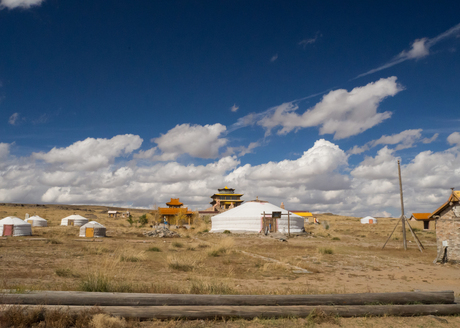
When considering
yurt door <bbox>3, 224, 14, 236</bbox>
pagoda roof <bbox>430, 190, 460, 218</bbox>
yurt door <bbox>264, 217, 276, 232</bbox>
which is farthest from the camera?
A: yurt door <bbox>264, 217, 276, 232</bbox>

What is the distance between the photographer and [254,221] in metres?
38.9

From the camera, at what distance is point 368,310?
559cm

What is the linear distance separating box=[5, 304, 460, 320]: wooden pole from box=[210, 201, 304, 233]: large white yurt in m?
30.0

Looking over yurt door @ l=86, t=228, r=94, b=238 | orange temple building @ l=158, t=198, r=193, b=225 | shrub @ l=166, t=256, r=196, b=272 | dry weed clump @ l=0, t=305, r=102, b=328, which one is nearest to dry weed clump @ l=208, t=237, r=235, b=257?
shrub @ l=166, t=256, r=196, b=272

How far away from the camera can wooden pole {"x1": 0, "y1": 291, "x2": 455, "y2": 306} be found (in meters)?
5.11

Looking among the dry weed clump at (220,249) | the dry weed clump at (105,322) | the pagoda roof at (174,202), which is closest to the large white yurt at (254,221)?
the dry weed clump at (220,249)

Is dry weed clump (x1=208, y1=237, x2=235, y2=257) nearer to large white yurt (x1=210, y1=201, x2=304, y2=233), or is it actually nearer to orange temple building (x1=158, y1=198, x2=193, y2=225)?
large white yurt (x1=210, y1=201, x2=304, y2=233)

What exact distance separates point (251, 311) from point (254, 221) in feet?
112

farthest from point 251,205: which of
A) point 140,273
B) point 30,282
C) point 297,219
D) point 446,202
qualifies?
point 30,282

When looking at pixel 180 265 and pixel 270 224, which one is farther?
pixel 270 224

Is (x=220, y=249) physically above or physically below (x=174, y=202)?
below

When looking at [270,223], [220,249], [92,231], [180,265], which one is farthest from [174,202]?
A: [180,265]

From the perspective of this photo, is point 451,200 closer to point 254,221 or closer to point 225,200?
point 254,221

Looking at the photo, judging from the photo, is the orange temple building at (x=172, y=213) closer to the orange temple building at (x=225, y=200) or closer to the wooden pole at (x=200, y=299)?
the orange temple building at (x=225, y=200)
